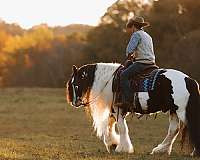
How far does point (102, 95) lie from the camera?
35.8ft

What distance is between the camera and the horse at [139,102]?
33.0ft

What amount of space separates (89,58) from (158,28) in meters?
7.47

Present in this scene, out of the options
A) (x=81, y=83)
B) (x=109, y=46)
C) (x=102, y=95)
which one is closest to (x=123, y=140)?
(x=102, y=95)

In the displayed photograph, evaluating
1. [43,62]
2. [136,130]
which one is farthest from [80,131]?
[43,62]

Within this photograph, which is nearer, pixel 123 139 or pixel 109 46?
pixel 123 139

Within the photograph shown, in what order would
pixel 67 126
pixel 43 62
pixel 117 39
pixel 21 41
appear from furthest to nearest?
pixel 21 41
pixel 43 62
pixel 117 39
pixel 67 126

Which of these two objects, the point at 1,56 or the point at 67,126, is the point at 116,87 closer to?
the point at 67,126

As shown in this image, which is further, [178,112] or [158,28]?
[158,28]

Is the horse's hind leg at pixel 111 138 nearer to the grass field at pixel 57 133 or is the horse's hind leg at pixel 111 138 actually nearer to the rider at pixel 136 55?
the grass field at pixel 57 133

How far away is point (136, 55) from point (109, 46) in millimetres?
34978

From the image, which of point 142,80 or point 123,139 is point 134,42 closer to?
point 142,80

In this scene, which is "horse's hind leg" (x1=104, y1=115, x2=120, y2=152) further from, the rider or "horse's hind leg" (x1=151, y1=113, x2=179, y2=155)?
"horse's hind leg" (x1=151, y1=113, x2=179, y2=155)

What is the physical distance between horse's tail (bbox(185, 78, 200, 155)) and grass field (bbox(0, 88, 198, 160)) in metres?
0.38

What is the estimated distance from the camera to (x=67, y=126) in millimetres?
20516
